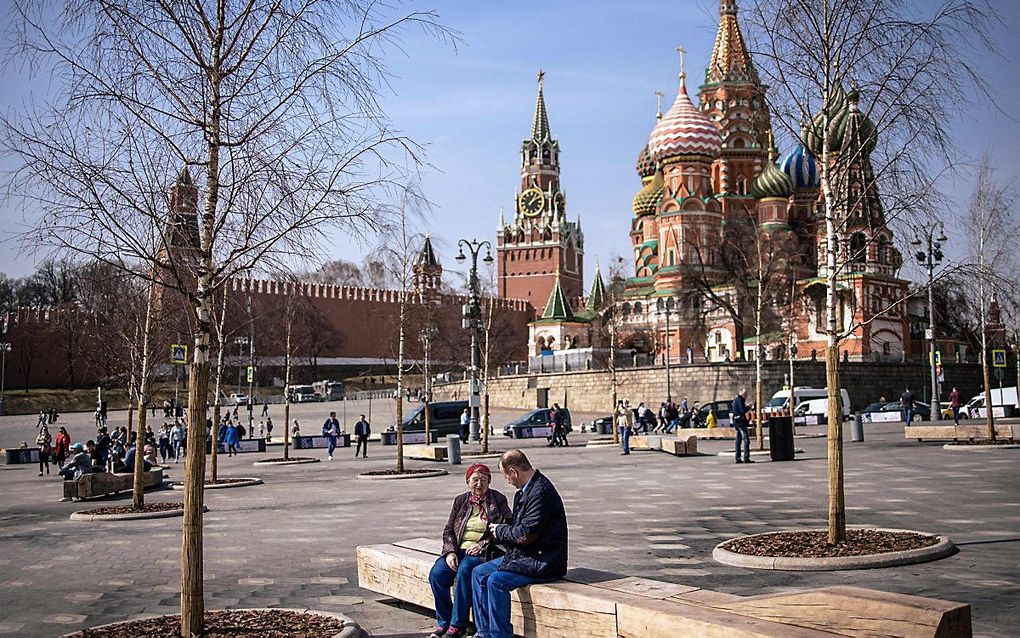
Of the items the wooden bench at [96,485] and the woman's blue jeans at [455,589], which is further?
the wooden bench at [96,485]

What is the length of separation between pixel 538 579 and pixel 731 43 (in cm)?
7541

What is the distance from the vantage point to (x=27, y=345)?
249ft

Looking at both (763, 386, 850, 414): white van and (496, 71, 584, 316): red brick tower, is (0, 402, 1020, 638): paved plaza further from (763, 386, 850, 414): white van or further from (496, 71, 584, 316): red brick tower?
(496, 71, 584, 316): red brick tower

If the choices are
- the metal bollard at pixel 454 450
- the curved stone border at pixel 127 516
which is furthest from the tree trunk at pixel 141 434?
the metal bollard at pixel 454 450

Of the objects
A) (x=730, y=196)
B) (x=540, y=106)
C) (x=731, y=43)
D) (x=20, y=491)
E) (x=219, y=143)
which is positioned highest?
(x=540, y=106)

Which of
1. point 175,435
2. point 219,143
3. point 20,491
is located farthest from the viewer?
point 175,435

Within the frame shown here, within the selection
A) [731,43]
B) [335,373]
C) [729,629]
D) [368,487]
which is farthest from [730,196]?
[729,629]

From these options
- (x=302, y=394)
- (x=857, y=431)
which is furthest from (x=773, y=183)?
(x=857, y=431)

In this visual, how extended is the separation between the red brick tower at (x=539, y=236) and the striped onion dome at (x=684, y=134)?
54.7 metres

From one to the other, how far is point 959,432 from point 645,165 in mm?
71607

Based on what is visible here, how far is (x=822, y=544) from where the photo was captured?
32.0 ft

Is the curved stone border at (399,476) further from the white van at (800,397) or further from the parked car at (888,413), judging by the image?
the parked car at (888,413)

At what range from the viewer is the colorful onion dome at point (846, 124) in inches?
416

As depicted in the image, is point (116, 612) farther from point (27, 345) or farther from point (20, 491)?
point (27, 345)
